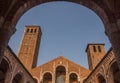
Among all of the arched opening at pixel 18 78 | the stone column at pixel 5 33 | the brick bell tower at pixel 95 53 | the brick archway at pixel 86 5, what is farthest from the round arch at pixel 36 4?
the brick bell tower at pixel 95 53

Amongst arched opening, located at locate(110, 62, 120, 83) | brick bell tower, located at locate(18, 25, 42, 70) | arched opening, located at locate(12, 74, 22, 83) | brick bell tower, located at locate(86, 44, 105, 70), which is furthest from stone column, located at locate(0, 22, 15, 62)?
brick bell tower, located at locate(86, 44, 105, 70)

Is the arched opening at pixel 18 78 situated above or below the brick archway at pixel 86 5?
above

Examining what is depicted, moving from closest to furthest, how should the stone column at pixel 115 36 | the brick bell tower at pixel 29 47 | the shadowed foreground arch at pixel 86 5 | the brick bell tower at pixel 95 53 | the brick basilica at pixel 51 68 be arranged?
the stone column at pixel 115 36 → the shadowed foreground arch at pixel 86 5 → the brick basilica at pixel 51 68 → the brick bell tower at pixel 29 47 → the brick bell tower at pixel 95 53

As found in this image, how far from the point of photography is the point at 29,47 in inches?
1161

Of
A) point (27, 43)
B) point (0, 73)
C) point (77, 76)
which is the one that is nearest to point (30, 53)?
point (27, 43)

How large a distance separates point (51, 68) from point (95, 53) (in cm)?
996

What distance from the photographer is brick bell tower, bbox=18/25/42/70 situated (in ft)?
88.8

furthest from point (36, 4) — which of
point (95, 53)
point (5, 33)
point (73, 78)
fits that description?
point (95, 53)

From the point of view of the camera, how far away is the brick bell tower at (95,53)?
28.1 metres

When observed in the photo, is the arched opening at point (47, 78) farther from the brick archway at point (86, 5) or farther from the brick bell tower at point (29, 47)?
the brick archway at point (86, 5)

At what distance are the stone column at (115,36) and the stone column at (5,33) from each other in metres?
2.83

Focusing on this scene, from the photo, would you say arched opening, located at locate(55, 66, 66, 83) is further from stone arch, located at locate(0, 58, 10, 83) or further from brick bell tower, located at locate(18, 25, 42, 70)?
stone arch, located at locate(0, 58, 10, 83)

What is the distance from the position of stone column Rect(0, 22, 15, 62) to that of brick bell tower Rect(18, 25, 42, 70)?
21.6 metres

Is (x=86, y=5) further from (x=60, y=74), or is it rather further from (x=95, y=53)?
(x=95, y=53)
